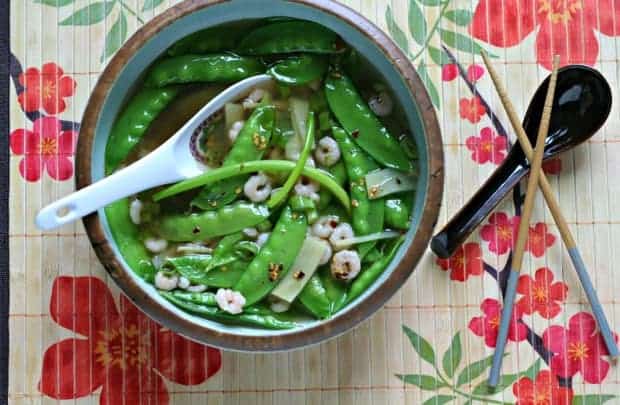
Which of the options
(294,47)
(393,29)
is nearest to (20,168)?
(294,47)

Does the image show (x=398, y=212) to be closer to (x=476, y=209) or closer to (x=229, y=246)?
(x=476, y=209)

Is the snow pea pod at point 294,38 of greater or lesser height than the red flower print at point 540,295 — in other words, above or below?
above

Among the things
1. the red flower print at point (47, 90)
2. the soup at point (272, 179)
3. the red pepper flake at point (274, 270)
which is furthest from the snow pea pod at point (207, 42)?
the red pepper flake at point (274, 270)

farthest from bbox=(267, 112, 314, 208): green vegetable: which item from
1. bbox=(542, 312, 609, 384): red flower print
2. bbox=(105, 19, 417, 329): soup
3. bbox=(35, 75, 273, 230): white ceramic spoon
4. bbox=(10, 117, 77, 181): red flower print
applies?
bbox=(542, 312, 609, 384): red flower print

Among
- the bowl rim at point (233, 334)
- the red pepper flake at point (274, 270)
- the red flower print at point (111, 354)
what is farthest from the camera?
the red flower print at point (111, 354)

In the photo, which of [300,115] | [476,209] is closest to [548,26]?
[476,209]

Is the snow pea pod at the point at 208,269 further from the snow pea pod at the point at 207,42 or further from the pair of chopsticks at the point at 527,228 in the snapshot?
the pair of chopsticks at the point at 527,228

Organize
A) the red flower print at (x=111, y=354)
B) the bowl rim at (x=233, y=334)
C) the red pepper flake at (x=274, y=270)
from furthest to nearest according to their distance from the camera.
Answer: the red flower print at (x=111, y=354) → the red pepper flake at (x=274, y=270) → the bowl rim at (x=233, y=334)

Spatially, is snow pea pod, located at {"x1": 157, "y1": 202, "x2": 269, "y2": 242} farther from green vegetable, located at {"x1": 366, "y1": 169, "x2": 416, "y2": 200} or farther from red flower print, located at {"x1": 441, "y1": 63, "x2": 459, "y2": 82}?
red flower print, located at {"x1": 441, "y1": 63, "x2": 459, "y2": 82}
